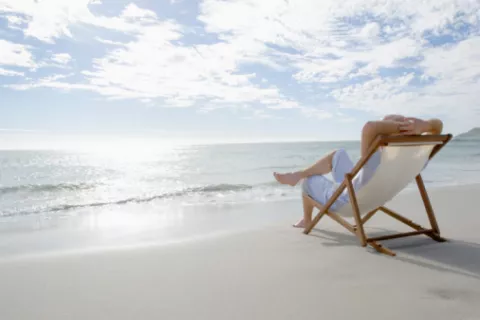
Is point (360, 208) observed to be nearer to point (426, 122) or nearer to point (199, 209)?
point (426, 122)

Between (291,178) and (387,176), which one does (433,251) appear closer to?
(387,176)

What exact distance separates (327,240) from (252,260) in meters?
1.04

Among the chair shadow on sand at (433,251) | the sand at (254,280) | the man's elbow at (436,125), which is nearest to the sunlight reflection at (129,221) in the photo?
the sand at (254,280)

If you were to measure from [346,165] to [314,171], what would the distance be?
0.37 m

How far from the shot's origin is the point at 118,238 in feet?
16.4

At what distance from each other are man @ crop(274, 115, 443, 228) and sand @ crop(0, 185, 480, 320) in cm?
48

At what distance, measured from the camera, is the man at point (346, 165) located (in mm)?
3465

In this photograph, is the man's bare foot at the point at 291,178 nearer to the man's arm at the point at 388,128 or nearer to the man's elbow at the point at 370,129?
the man's arm at the point at 388,128

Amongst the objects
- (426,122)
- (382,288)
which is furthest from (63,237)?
(426,122)

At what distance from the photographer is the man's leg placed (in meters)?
4.16

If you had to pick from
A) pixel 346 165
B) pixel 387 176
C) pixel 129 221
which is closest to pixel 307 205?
pixel 346 165

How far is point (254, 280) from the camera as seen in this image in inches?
118

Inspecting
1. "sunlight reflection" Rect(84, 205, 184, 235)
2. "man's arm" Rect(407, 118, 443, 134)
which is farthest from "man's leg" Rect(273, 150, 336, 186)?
"sunlight reflection" Rect(84, 205, 184, 235)

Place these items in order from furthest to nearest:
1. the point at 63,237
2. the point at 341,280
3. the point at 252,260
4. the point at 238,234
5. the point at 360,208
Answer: the point at 63,237 → the point at 238,234 → the point at 360,208 → the point at 252,260 → the point at 341,280
